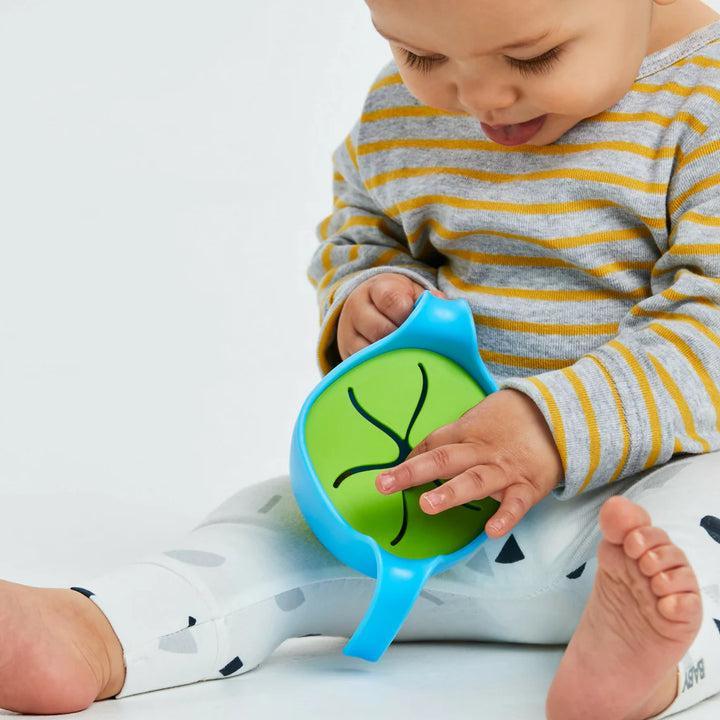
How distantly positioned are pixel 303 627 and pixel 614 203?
40cm

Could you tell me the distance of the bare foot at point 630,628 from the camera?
2.02ft

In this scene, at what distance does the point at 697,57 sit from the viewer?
937 millimetres

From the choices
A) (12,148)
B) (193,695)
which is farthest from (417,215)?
(12,148)

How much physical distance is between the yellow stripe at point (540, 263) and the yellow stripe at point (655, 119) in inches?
4.3

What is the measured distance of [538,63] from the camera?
821 millimetres

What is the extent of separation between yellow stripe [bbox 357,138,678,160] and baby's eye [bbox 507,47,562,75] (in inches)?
5.1

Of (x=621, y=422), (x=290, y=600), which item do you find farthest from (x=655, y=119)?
(x=290, y=600)

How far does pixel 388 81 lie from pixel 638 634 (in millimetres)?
621

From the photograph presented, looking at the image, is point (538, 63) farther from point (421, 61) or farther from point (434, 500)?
point (434, 500)

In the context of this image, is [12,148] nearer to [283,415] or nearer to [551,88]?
[283,415]

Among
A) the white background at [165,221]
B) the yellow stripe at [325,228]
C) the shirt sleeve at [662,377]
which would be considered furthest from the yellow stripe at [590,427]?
the white background at [165,221]

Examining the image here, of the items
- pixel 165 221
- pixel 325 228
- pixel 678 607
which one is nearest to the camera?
pixel 678 607

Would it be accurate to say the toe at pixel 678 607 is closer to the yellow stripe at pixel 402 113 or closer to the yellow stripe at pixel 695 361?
the yellow stripe at pixel 695 361

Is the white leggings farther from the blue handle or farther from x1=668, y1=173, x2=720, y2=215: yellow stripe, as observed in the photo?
x1=668, y1=173, x2=720, y2=215: yellow stripe
